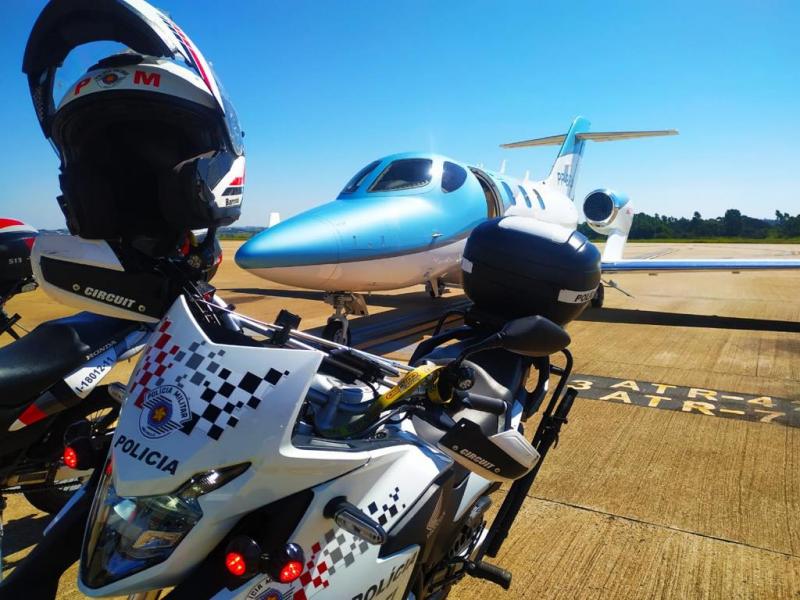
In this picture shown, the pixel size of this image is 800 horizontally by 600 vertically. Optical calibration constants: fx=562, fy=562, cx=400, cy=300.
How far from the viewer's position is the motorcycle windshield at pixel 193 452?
4.06ft

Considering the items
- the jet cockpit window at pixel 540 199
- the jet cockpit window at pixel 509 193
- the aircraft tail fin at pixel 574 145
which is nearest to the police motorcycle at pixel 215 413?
the jet cockpit window at pixel 509 193

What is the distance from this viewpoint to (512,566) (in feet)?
8.91

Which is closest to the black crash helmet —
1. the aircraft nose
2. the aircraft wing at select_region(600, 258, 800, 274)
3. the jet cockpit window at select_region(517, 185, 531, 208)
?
the aircraft nose

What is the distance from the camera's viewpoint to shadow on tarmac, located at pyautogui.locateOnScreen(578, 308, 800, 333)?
9000 mm

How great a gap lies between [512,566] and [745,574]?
107 cm

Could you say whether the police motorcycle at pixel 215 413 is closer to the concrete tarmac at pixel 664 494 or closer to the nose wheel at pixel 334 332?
the concrete tarmac at pixel 664 494

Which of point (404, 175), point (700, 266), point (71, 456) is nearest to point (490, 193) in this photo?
point (404, 175)

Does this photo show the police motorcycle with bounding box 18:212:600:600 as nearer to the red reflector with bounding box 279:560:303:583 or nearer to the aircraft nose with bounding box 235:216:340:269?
the red reflector with bounding box 279:560:303:583

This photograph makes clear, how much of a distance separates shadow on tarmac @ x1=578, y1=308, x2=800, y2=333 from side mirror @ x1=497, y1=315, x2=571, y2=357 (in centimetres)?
845

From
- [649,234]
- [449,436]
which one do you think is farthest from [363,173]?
[649,234]

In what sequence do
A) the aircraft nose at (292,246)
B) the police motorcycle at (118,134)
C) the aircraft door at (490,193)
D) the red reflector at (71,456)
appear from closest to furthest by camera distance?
the red reflector at (71,456) → the police motorcycle at (118,134) → the aircraft nose at (292,246) → the aircraft door at (490,193)

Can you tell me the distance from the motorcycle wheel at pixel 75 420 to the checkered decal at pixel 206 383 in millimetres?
1663

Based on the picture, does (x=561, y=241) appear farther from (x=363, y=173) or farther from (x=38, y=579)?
(x=363, y=173)

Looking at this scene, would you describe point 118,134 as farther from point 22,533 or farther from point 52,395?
point 22,533
